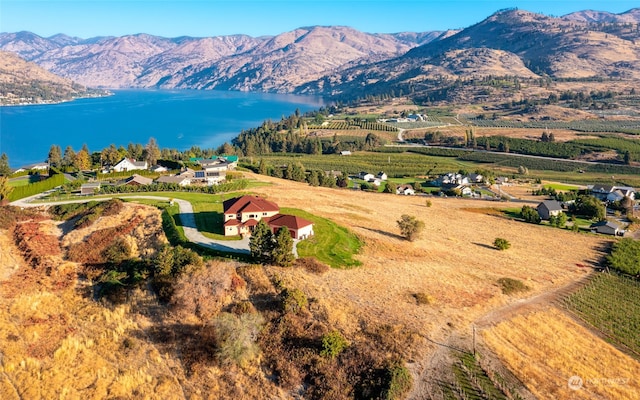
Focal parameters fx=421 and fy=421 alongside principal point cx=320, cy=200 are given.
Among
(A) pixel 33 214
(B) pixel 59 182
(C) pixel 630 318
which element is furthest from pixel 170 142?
(C) pixel 630 318

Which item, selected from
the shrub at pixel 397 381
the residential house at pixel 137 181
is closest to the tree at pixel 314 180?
the residential house at pixel 137 181

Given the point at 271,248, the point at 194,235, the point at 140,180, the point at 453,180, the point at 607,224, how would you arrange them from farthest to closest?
the point at 453,180 → the point at 140,180 → the point at 607,224 → the point at 194,235 → the point at 271,248

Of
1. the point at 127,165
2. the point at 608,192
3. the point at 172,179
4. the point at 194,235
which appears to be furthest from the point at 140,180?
the point at 608,192

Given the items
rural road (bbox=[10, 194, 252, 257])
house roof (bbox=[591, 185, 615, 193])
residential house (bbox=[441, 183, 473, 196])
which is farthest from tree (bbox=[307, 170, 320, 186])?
house roof (bbox=[591, 185, 615, 193])

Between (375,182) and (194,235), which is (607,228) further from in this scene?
(194,235)

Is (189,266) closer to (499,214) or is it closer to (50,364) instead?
(50,364)

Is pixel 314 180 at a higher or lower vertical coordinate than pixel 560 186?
higher

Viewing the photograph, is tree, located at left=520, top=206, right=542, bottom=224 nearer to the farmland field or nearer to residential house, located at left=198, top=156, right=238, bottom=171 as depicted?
the farmland field
